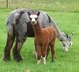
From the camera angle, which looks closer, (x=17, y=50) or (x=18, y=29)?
(x=18, y=29)

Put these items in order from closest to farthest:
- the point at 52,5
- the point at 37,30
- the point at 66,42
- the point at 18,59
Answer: the point at 37,30 < the point at 18,59 < the point at 66,42 < the point at 52,5

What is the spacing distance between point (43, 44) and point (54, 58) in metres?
1.29

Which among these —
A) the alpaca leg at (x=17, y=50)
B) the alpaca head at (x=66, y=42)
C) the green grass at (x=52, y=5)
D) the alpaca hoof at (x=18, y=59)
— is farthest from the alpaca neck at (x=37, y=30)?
the green grass at (x=52, y=5)

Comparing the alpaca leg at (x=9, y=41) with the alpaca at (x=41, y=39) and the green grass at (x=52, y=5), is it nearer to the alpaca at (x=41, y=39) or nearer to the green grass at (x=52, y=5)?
the alpaca at (x=41, y=39)

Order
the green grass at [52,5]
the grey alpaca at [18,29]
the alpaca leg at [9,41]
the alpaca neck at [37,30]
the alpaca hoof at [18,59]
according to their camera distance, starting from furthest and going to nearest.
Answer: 1. the green grass at [52,5]
2. the alpaca hoof at [18,59]
3. the alpaca leg at [9,41]
4. the grey alpaca at [18,29]
5. the alpaca neck at [37,30]

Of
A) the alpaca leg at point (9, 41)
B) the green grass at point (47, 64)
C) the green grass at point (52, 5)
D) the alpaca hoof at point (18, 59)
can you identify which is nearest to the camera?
the green grass at point (47, 64)

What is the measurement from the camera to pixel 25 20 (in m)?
11.4

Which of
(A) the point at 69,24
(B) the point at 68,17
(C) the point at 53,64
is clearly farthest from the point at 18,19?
(B) the point at 68,17

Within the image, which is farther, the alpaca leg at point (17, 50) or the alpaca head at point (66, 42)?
the alpaca head at point (66, 42)

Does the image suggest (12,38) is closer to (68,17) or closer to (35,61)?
(35,61)

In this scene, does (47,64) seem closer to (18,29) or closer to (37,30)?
(37,30)

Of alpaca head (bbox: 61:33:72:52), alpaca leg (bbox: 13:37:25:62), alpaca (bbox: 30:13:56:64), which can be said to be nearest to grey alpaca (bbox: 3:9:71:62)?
alpaca leg (bbox: 13:37:25:62)

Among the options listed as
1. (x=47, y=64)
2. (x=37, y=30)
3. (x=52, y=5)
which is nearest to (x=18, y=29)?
(x=37, y=30)

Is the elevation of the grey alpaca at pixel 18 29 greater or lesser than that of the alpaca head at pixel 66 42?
greater
